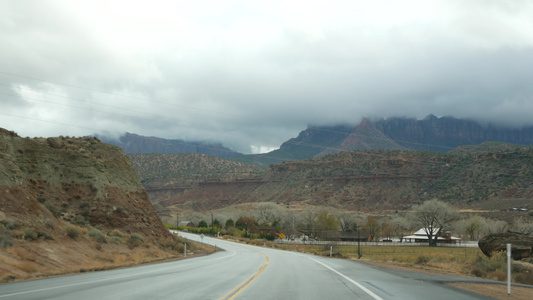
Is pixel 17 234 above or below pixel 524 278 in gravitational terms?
above

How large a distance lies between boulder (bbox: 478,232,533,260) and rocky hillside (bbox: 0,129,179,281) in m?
24.8

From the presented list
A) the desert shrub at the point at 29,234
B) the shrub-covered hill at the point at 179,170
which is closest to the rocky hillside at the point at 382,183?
the shrub-covered hill at the point at 179,170

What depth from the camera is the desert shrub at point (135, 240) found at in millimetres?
36875

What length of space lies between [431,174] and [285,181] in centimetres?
4970

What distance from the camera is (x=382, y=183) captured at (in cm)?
14150

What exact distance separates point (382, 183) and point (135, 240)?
113 metres

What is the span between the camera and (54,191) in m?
39.5

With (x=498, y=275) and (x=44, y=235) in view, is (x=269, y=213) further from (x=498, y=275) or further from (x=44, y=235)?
(x=498, y=275)

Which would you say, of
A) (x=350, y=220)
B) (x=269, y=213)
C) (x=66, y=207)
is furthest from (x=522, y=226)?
(x=66, y=207)

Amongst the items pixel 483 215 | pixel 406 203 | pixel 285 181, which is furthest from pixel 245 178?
pixel 483 215

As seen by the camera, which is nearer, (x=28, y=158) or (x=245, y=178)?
(x=28, y=158)

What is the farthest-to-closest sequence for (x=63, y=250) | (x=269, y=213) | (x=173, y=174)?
(x=173, y=174) → (x=269, y=213) → (x=63, y=250)

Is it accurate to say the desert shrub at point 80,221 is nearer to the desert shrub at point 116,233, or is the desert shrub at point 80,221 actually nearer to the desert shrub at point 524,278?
the desert shrub at point 116,233

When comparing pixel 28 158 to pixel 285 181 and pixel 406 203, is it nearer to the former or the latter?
pixel 406 203
